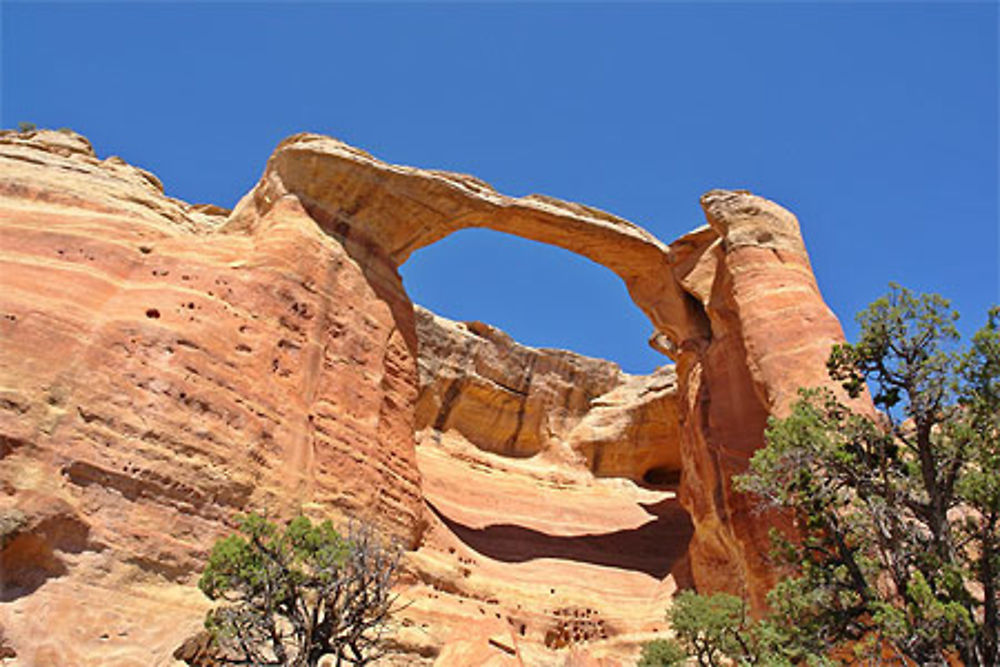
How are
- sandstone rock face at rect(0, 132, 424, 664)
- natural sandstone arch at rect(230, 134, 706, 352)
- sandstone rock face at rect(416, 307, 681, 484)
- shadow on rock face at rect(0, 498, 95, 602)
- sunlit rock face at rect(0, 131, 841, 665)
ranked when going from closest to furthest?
shadow on rock face at rect(0, 498, 95, 602)
sandstone rock face at rect(0, 132, 424, 664)
sunlit rock face at rect(0, 131, 841, 665)
natural sandstone arch at rect(230, 134, 706, 352)
sandstone rock face at rect(416, 307, 681, 484)

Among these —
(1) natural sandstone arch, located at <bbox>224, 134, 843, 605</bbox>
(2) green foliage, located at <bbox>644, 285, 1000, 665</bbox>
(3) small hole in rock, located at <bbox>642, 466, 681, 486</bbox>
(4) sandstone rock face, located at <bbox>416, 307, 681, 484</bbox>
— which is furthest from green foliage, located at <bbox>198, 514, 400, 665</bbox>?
(3) small hole in rock, located at <bbox>642, 466, 681, 486</bbox>

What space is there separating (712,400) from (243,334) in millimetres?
14162

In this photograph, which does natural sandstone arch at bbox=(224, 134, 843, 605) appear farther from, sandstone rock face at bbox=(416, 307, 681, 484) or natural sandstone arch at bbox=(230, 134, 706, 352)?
sandstone rock face at bbox=(416, 307, 681, 484)

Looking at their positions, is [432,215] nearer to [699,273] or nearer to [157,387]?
[699,273]

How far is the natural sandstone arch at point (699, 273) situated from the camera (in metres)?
22.7

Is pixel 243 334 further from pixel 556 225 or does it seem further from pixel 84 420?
pixel 556 225

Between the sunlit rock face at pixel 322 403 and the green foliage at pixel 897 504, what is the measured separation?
7.14m

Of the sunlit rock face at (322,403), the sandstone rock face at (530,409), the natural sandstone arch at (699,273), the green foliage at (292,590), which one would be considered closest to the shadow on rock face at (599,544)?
the sunlit rock face at (322,403)

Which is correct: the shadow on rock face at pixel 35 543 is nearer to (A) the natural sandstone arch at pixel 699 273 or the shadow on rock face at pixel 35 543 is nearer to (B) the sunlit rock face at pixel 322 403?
(B) the sunlit rock face at pixel 322 403

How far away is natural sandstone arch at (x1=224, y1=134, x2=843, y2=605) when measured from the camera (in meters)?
22.7

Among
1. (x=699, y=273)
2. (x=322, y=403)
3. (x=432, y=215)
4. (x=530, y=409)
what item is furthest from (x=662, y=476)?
(x=322, y=403)

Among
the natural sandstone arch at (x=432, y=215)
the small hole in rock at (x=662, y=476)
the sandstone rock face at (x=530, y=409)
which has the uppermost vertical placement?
the natural sandstone arch at (x=432, y=215)

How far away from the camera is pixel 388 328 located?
24812 mm

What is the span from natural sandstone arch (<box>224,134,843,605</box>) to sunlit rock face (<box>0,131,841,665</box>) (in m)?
0.09
